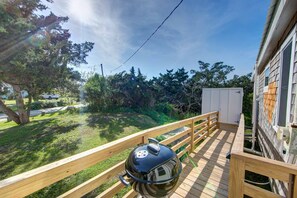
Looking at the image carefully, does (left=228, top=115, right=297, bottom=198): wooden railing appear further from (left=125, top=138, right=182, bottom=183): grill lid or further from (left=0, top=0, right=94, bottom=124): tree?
(left=0, top=0, right=94, bottom=124): tree

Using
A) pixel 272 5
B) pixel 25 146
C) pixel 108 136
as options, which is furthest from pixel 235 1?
pixel 25 146

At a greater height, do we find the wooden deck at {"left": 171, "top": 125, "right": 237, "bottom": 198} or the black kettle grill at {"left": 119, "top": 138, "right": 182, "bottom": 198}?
the black kettle grill at {"left": 119, "top": 138, "right": 182, "bottom": 198}

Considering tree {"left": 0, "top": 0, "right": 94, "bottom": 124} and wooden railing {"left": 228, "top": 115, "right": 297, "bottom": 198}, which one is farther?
tree {"left": 0, "top": 0, "right": 94, "bottom": 124}

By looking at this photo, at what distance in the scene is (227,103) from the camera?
20.5 ft

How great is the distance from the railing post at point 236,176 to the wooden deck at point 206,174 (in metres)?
0.99

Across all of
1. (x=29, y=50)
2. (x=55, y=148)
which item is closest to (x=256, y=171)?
(x=55, y=148)

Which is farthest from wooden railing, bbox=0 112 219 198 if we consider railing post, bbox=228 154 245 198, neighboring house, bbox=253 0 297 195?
neighboring house, bbox=253 0 297 195

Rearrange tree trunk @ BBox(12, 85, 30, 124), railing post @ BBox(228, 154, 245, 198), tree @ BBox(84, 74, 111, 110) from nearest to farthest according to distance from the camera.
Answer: railing post @ BBox(228, 154, 245, 198) < tree trunk @ BBox(12, 85, 30, 124) < tree @ BBox(84, 74, 111, 110)

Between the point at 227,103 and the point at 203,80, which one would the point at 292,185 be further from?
the point at 203,80

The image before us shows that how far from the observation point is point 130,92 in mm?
11289

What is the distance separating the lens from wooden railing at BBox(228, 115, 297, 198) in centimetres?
102

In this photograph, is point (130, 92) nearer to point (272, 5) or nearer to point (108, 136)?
point (108, 136)

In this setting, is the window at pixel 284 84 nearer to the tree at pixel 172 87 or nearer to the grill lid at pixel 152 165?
the grill lid at pixel 152 165

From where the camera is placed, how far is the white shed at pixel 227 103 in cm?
607
